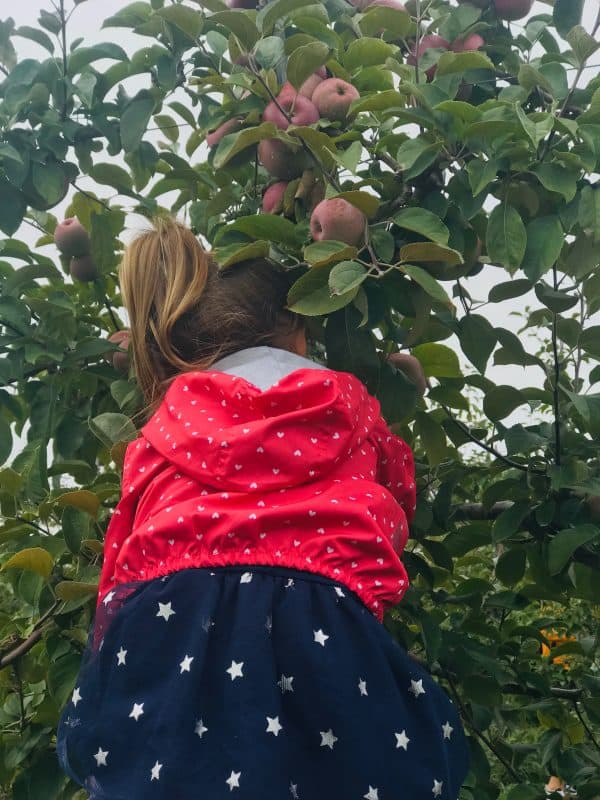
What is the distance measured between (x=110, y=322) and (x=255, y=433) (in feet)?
2.41

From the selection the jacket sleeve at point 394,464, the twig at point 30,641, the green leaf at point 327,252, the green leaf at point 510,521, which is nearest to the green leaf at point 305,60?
the green leaf at point 327,252

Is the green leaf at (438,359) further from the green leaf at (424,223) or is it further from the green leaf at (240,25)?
the green leaf at (240,25)

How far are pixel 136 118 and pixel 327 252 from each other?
528 mm

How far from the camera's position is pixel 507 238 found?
4.02 ft

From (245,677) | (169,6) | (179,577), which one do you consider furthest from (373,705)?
(169,6)

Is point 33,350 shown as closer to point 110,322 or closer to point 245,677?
point 110,322

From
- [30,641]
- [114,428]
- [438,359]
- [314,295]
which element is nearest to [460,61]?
[314,295]

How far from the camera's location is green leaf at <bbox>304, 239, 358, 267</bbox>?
115 cm

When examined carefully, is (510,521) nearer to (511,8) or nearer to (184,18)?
(511,8)

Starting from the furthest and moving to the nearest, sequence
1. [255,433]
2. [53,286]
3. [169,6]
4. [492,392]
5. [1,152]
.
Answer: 1. [53,286]
2. [492,392]
3. [1,152]
4. [169,6]
5. [255,433]

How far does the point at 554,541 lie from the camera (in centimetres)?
147

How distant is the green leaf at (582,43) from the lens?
4.03 feet

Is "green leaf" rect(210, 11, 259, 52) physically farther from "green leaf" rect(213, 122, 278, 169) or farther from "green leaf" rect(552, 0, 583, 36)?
"green leaf" rect(552, 0, 583, 36)

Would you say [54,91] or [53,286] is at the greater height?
[54,91]
